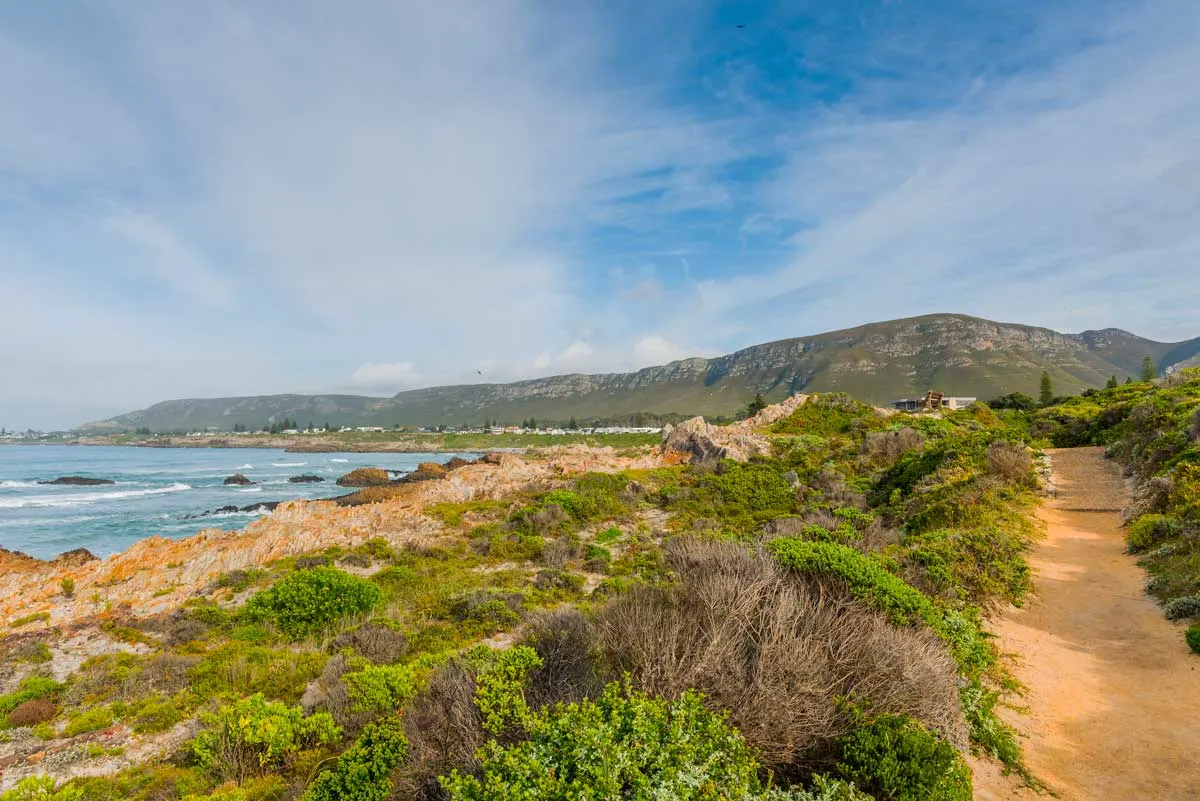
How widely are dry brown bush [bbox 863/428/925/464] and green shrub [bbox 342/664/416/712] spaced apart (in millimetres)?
23773

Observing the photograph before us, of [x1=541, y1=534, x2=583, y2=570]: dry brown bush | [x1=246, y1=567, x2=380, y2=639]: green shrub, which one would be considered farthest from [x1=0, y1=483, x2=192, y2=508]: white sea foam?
[x1=541, y1=534, x2=583, y2=570]: dry brown bush

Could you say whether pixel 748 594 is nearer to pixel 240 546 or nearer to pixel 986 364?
pixel 240 546

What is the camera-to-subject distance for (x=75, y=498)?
45.1 metres

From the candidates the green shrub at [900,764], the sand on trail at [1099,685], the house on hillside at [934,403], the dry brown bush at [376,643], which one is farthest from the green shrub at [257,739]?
the house on hillside at [934,403]

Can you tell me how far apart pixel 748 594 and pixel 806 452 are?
999 inches

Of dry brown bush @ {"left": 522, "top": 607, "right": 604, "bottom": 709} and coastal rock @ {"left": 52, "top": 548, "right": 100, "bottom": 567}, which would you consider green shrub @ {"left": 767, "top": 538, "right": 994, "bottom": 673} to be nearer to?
dry brown bush @ {"left": 522, "top": 607, "right": 604, "bottom": 709}

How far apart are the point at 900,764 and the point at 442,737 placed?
378 centimetres

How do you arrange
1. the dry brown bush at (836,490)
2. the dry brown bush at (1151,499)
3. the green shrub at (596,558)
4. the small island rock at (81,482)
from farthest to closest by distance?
1. the small island rock at (81,482)
2. the dry brown bush at (836,490)
3. the green shrub at (596,558)
4. the dry brown bush at (1151,499)

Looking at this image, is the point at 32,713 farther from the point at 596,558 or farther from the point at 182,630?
the point at 596,558

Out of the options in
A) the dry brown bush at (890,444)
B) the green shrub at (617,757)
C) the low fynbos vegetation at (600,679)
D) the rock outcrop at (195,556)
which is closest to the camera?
the green shrub at (617,757)

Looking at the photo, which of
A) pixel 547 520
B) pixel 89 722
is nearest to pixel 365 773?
pixel 89 722

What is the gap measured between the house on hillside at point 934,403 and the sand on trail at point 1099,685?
114 feet

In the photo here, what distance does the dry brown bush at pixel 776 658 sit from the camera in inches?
172

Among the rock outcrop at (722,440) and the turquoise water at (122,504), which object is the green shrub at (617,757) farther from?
the turquoise water at (122,504)
